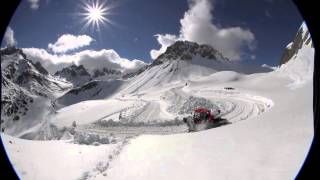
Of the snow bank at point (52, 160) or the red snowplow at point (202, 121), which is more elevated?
the red snowplow at point (202, 121)

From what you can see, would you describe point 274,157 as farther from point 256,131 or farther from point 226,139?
point 256,131

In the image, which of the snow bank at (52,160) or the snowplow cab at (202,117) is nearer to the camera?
the snow bank at (52,160)

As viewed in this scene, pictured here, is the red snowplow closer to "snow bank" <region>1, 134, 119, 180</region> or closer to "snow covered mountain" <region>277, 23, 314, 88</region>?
"snow covered mountain" <region>277, 23, 314, 88</region>

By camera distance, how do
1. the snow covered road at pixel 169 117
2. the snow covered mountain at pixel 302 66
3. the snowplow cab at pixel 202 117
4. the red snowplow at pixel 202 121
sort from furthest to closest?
the snow covered mountain at pixel 302 66, the snow covered road at pixel 169 117, the snowplow cab at pixel 202 117, the red snowplow at pixel 202 121

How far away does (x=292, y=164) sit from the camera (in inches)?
329

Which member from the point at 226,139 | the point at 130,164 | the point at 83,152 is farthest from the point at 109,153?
the point at 226,139

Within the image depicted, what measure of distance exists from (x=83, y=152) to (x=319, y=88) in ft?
33.4

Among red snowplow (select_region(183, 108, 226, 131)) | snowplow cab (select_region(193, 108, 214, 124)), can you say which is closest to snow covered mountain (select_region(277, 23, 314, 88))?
red snowplow (select_region(183, 108, 226, 131))

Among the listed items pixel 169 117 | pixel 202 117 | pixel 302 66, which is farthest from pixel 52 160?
pixel 302 66

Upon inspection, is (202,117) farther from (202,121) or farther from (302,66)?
(302,66)

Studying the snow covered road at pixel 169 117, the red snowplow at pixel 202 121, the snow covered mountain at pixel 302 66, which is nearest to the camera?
the red snowplow at pixel 202 121

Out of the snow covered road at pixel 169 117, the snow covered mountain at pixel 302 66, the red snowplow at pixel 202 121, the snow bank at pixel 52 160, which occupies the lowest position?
the snow bank at pixel 52 160

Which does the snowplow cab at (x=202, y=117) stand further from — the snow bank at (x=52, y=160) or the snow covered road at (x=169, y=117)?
the snow bank at (x=52, y=160)

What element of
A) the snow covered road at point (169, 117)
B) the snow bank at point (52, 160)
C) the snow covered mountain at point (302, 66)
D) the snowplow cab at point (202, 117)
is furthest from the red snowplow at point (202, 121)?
the snow bank at point (52, 160)
